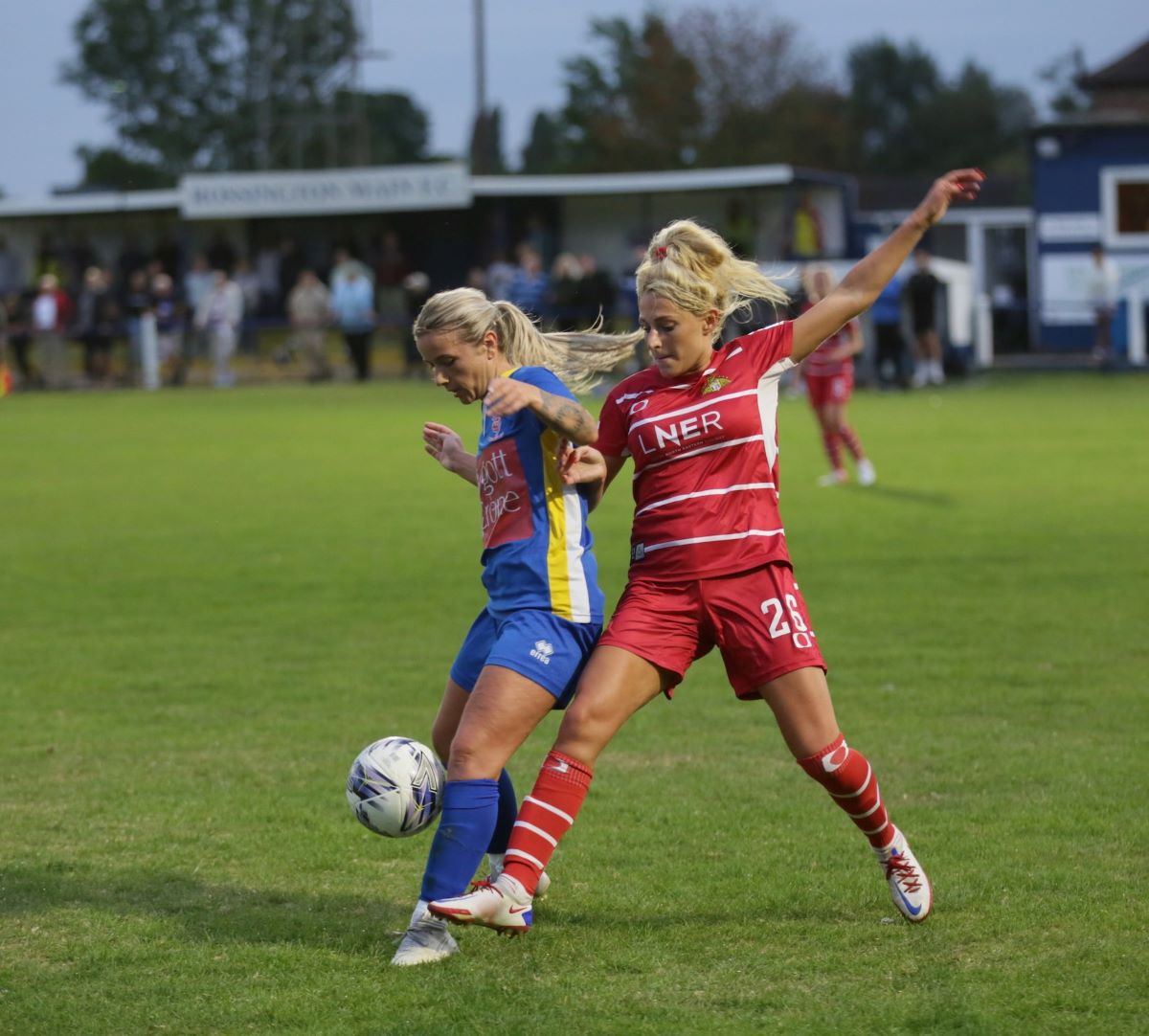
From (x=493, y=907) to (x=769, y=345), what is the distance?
180 cm

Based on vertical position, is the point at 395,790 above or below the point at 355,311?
below

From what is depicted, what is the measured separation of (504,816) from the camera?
204 inches

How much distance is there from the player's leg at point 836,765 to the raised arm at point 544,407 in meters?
0.89

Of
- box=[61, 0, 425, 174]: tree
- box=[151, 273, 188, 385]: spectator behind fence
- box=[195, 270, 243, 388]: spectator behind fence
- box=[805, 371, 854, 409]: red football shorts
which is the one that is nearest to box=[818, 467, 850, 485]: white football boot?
box=[805, 371, 854, 409]: red football shorts

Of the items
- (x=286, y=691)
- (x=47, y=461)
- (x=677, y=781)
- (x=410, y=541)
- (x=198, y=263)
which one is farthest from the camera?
(x=198, y=263)

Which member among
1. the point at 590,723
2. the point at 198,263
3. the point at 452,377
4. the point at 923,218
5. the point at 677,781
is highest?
the point at 198,263

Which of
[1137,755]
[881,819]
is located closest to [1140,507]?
[1137,755]

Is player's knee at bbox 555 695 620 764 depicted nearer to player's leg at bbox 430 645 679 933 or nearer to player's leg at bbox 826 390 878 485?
player's leg at bbox 430 645 679 933

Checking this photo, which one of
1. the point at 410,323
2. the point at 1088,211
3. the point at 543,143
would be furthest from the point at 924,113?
the point at 410,323

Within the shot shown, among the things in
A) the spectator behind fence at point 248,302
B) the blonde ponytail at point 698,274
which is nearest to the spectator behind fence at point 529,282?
the spectator behind fence at point 248,302

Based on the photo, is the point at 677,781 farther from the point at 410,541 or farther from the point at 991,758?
the point at 410,541

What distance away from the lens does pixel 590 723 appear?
4.70 m

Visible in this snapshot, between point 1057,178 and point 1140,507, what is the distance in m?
23.9

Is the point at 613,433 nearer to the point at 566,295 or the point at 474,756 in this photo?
Answer: the point at 474,756
